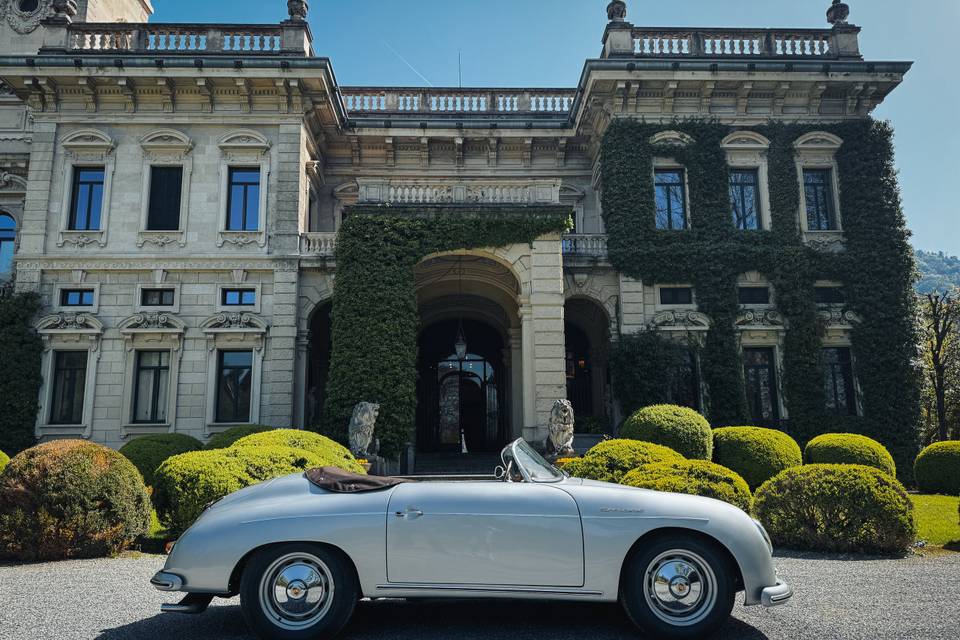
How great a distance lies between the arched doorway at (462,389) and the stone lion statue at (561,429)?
26.5 ft

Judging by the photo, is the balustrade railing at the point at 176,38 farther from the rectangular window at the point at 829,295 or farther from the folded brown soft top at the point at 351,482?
the folded brown soft top at the point at 351,482

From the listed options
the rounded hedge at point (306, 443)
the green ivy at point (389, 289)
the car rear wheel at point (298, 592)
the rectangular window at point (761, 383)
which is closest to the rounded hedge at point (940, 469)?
the rectangular window at point (761, 383)

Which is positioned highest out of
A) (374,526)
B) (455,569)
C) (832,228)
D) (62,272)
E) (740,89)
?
(740,89)

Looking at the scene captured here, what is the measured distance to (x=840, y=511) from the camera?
8094 mm

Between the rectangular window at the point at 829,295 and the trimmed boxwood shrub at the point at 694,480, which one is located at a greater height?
the rectangular window at the point at 829,295

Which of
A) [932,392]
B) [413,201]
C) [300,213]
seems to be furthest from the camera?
[932,392]

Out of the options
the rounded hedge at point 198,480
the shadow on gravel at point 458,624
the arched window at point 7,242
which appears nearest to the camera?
the shadow on gravel at point 458,624

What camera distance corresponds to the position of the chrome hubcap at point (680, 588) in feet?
14.2

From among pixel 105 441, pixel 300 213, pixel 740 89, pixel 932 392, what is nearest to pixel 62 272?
pixel 105 441

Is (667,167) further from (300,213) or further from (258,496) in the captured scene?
(258,496)

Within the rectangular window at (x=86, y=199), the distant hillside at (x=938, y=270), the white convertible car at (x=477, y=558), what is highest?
the distant hillside at (x=938, y=270)

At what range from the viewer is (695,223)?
19016 millimetres

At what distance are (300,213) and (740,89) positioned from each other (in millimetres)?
13306

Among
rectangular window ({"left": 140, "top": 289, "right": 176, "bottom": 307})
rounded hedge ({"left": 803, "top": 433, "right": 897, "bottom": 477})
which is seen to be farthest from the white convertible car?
rectangular window ({"left": 140, "top": 289, "right": 176, "bottom": 307})
